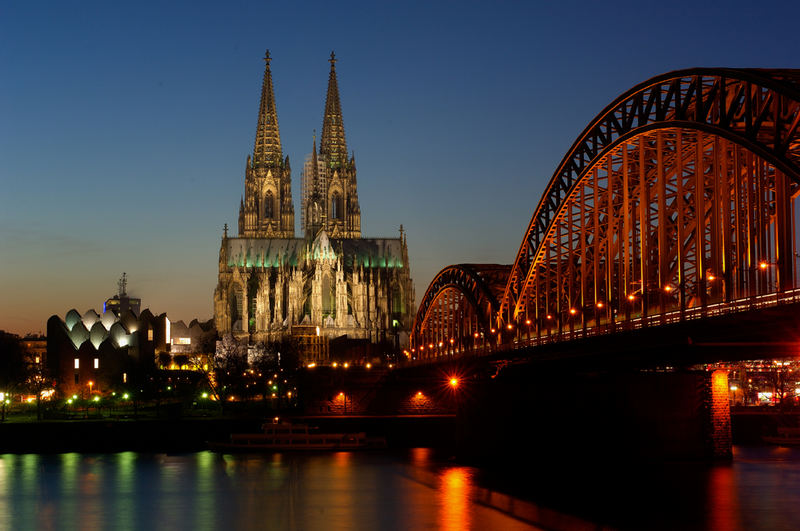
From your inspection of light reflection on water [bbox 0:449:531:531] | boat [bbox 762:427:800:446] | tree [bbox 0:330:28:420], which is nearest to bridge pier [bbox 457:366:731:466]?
light reflection on water [bbox 0:449:531:531]

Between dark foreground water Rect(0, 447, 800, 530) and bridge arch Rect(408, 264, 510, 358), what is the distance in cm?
1502

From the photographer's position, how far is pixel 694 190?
183ft

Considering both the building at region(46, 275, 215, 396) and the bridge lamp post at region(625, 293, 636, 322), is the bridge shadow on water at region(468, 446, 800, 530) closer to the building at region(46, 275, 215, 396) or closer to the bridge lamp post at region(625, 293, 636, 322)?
the bridge lamp post at region(625, 293, 636, 322)

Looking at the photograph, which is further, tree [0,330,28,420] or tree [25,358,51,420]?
tree [25,358,51,420]

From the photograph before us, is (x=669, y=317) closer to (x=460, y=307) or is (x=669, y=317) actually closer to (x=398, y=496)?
(x=398, y=496)

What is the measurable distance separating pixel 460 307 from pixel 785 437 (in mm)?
29173

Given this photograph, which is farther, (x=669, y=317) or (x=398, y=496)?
(x=398, y=496)

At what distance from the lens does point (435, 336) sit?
Result: 4847 inches

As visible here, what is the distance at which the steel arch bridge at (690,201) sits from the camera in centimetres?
4425

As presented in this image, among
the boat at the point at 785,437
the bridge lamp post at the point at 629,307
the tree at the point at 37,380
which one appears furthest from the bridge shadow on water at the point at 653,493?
the tree at the point at 37,380

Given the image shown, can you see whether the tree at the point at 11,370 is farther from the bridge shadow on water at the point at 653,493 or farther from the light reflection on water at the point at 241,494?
the bridge shadow on water at the point at 653,493

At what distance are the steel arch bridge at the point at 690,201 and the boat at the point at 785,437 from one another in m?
29.1

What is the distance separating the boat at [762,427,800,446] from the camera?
3971 inches

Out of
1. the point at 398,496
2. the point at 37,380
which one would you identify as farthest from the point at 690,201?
the point at 37,380
